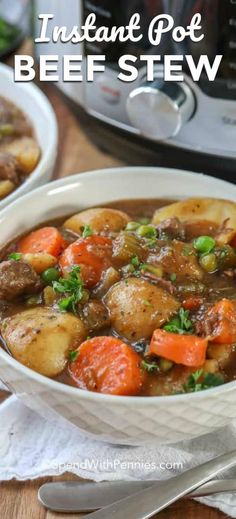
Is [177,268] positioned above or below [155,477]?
above

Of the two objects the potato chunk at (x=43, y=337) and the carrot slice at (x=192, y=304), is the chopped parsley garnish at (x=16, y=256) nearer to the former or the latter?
the potato chunk at (x=43, y=337)

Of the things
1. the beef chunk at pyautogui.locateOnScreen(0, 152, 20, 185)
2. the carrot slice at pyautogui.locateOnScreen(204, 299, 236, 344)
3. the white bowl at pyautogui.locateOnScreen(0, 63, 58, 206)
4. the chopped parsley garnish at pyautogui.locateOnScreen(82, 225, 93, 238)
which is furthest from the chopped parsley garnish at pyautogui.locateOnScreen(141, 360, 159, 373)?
the beef chunk at pyautogui.locateOnScreen(0, 152, 20, 185)

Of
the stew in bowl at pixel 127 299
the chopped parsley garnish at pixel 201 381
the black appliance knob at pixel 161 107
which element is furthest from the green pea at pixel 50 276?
the black appliance knob at pixel 161 107

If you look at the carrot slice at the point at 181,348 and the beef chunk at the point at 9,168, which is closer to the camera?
the carrot slice at the point at 181,348

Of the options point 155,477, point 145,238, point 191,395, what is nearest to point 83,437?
point 155,477

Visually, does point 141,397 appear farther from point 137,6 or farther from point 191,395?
point 137,6

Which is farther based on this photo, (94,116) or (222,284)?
(94,116)

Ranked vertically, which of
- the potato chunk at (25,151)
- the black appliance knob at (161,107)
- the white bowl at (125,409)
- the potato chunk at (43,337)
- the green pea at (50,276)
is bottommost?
the white bowl at (125,409)
